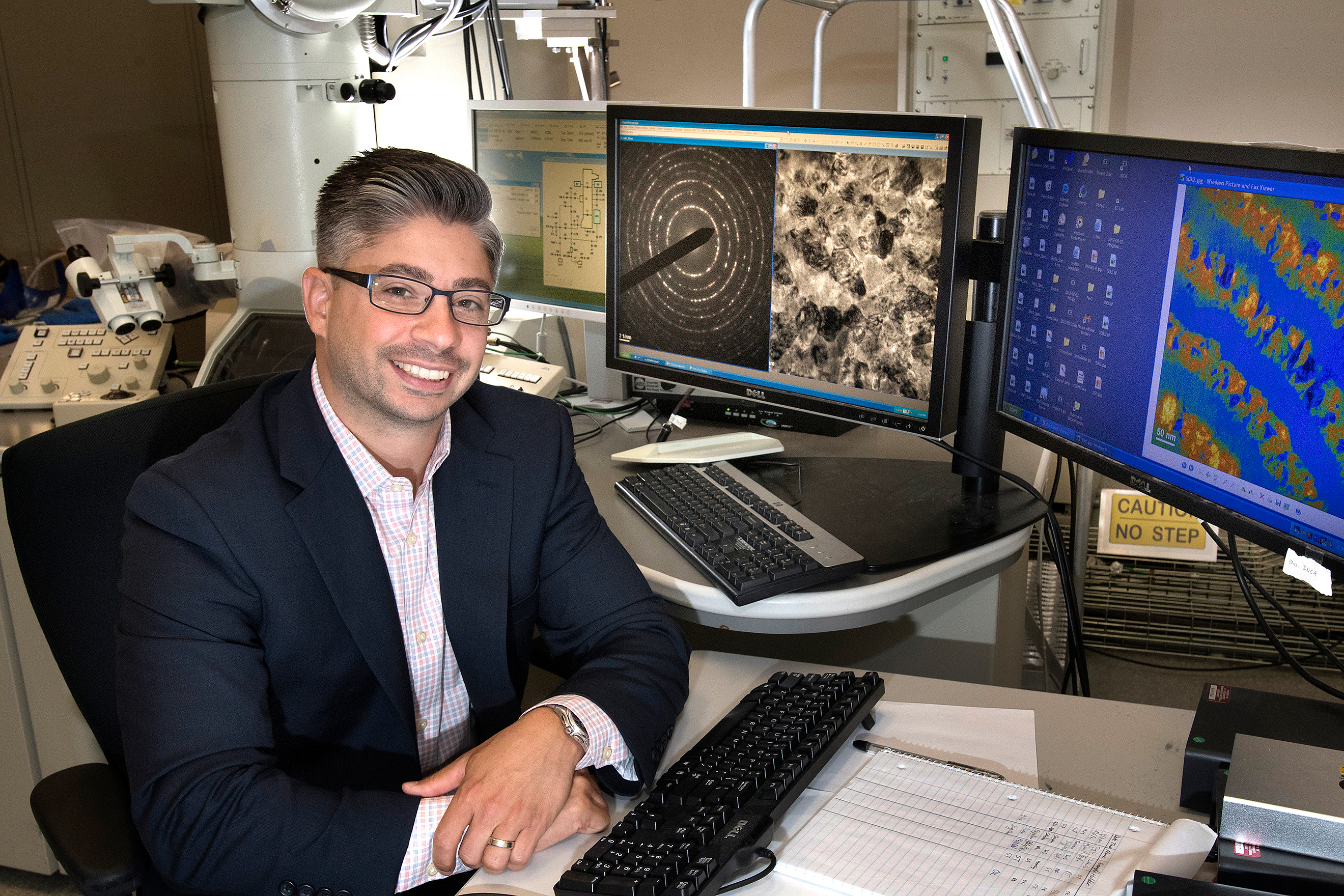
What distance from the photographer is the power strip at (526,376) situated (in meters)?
1.84

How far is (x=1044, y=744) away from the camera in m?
0.97

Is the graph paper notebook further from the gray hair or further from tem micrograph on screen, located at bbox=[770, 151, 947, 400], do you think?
the gray hair

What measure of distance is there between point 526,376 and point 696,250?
494 mm

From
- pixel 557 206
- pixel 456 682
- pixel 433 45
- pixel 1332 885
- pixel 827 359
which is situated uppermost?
pixel 433 45

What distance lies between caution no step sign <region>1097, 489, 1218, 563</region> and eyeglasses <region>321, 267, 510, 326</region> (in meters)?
1.34

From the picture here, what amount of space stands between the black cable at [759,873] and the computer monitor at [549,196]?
1.07 m

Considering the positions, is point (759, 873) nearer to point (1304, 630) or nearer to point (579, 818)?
point (579, 818)

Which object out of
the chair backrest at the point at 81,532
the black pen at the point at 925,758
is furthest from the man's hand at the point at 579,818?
the chair backrest at the point at 81,532

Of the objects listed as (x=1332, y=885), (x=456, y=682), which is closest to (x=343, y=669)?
(x=456, y=682)

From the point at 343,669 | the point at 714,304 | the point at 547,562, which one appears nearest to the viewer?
the point at 343,669

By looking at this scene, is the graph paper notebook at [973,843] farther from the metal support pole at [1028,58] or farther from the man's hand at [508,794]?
the metal support pole at [1028,58]

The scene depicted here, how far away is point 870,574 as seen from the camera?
1.18m

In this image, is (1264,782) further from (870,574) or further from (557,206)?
(557,206)

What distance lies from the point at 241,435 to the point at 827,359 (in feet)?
2.34
